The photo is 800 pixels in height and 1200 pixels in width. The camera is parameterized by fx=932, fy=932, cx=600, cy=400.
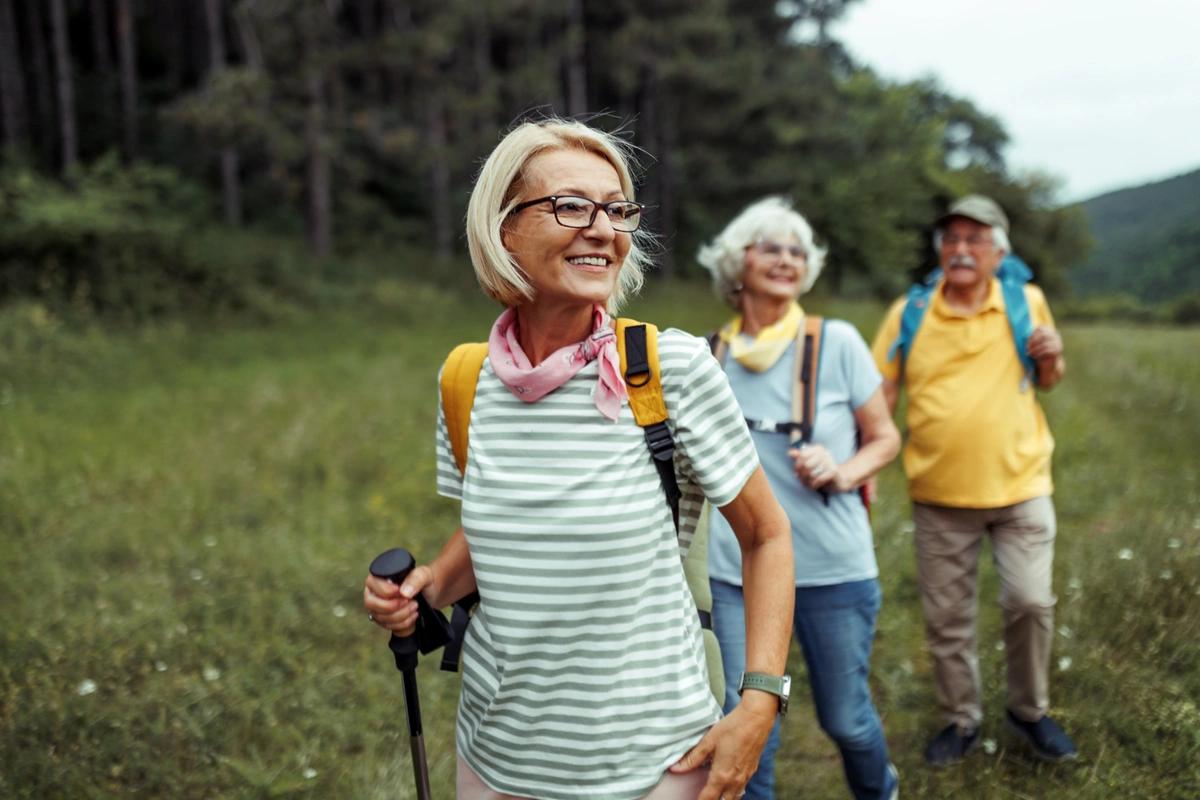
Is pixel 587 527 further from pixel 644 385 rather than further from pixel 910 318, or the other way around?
pixel 910 318

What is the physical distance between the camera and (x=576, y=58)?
2408 centimetres

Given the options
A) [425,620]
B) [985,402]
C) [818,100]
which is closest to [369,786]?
[425,620]

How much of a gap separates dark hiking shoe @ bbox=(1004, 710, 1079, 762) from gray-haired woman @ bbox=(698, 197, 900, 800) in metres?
0.81

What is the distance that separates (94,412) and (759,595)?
9.56 metres

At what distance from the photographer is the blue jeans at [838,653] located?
3.04 meters

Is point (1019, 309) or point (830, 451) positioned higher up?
point (1019, 309)

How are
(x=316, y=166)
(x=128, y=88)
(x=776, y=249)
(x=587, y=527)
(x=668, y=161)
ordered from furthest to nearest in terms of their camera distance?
1. (x=668, y=161)
2. (x=128, y=88)
3. (x=316, y=166)
4. (x=776, y=249)
5. (x=587, y=527)

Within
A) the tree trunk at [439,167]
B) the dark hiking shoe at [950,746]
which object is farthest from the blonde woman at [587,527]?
the tree trunk at [439,167]

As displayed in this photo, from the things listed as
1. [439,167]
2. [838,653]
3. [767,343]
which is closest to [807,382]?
[767,343]

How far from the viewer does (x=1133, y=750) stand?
345 centimetres

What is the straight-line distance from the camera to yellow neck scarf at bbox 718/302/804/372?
317cm

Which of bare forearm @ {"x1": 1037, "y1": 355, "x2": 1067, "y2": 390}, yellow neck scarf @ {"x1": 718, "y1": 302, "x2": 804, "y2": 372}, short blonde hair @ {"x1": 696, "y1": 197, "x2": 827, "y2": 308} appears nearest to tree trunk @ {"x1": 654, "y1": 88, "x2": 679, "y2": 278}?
bare forearm @ {"x1": 1037, "y1": 355, "x2": 1067, "y2": 390}

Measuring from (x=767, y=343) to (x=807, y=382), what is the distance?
0.19m

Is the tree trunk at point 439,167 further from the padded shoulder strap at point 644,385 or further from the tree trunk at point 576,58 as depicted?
the padded shoulder strap at point 644,385
